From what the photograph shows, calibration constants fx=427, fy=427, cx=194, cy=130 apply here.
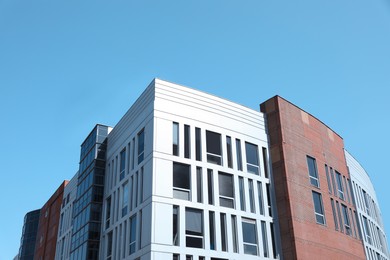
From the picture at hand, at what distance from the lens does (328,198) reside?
33.9 meters

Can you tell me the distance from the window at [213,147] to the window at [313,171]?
7.96m

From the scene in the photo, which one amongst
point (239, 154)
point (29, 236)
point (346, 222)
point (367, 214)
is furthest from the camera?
point (29, 236)

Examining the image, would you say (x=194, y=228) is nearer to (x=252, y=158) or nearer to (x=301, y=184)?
(x=252, y=158)

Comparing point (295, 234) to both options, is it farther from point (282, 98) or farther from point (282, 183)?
point (282, 98)

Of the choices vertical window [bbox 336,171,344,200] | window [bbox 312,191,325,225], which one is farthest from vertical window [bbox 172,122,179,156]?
vertical window [bbox 336,171,344,200]

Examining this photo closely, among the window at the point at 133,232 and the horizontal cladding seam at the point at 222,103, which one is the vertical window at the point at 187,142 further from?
the window at the point at 133,232

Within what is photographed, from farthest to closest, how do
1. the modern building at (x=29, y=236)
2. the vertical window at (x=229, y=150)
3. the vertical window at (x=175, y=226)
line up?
1. the modern building at (x=29, y=236)
2. the vertical window at (x=229, y=150)
3. the vertical window at (x=175, y=226)

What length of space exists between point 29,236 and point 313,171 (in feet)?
188

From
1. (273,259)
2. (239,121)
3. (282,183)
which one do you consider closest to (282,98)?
(239,121)

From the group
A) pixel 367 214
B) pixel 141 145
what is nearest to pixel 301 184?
pixel 141 145

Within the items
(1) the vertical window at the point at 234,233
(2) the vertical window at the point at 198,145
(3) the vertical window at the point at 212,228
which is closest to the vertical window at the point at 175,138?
(2) the vertical window at the point at 198,145

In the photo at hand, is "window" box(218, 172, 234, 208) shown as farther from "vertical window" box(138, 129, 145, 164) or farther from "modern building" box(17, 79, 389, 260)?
"vertical window" box(138, 129, 145, 164)

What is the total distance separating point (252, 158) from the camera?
32.2m

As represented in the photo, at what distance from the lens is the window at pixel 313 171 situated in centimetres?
3347
